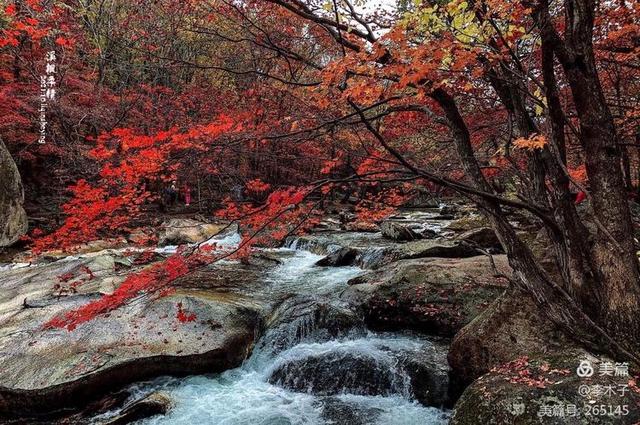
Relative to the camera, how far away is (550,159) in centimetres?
494

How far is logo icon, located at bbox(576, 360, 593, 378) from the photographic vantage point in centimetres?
413

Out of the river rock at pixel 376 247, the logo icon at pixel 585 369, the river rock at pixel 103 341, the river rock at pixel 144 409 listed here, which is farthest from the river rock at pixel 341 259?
the logo icon at pixel 585 369

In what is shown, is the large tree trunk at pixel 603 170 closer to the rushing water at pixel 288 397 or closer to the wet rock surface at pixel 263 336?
the wet rock surface at pixel 263 336

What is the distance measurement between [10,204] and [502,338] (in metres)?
15.8

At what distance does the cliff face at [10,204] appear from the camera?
13.8m

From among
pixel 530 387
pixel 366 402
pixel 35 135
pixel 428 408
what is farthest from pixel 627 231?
pixel 35 135

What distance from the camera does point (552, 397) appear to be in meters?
3.96

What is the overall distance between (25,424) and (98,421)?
3.40ft

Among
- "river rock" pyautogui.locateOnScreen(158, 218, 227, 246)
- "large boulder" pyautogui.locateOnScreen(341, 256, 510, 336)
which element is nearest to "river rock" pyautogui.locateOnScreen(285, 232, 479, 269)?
"large boulder" pyautogui.locateOnScreen(341, 256, 510, 336)

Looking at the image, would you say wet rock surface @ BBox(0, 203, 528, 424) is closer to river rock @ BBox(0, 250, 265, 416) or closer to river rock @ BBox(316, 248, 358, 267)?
river rock @ BBox(0, 250, 265, 416)

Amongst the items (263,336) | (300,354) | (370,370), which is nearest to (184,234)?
(263,336)

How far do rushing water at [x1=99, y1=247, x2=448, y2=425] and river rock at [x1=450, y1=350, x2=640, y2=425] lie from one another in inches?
69.9

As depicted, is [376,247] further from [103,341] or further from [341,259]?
[103,341]

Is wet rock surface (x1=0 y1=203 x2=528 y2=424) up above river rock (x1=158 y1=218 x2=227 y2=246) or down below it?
below
